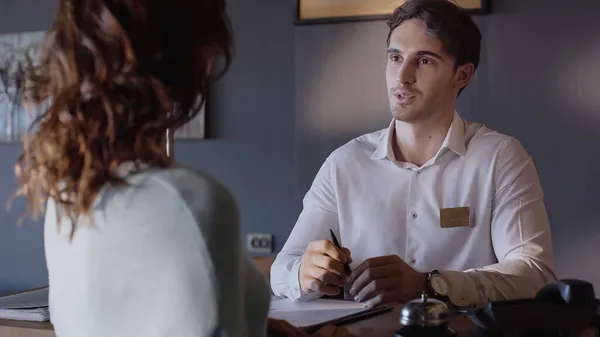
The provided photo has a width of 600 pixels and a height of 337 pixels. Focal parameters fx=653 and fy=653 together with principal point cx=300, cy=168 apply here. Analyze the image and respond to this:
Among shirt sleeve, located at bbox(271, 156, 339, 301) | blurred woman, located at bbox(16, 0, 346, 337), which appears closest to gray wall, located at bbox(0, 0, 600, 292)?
shirt sleeve, located at bbox(271, 156, 339, 301)

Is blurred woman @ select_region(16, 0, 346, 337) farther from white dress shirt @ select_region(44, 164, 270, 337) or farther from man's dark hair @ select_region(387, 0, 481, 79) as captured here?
man's dark hair @ select_region(387, 0, 481, 79)

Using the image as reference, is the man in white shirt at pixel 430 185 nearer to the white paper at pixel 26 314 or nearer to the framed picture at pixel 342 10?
the white paper at pixel 26 314

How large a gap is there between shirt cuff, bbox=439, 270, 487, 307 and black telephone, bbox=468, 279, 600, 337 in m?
0.42

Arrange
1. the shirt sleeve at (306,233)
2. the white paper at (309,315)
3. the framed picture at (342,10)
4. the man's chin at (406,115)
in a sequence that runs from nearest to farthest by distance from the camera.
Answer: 1. the white paper at (309,315)
2. the shirt sleeve at (306,233)
3. the man's chin at (406,115)
4. the framed picture at (342,10)

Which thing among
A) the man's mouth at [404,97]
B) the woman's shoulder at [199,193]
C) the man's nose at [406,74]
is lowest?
the woman's shoulder at [199,193]

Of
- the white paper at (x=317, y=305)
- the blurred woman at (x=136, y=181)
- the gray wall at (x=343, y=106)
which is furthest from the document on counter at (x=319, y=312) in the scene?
the gray wall at (x=343, y=106)

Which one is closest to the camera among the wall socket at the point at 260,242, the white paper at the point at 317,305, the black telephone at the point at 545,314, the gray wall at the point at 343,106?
the black telephone at the point at 545,314

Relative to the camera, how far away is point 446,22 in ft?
6.26

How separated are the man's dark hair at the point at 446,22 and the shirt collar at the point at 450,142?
188mm

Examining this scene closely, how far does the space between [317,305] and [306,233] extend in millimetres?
450

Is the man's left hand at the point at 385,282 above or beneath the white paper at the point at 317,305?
above

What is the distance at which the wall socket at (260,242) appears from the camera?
3033 mm

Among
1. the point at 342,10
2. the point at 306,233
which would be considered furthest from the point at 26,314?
the point at 342,10

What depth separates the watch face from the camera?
146 cm
